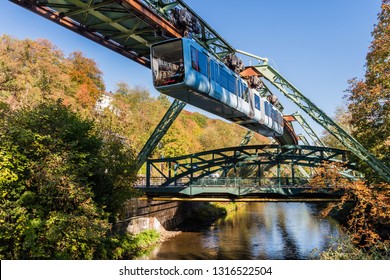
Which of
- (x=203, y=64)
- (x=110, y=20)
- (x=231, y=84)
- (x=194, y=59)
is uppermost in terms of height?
(x=110, y=20)

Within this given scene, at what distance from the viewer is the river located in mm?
19625

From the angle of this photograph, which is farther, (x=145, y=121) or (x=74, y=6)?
(x=145, y=121)

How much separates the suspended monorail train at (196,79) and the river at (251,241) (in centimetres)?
802

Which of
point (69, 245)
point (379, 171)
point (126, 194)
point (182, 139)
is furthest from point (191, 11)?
point (182, 139)

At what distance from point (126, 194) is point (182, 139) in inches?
1066

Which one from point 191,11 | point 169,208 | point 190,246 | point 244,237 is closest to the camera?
point 191,11

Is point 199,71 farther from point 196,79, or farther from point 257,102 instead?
point 257,102

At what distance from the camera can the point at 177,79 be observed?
1229 cm

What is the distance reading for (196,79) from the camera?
12453mm

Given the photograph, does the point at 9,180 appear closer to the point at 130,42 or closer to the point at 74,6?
the point at 74,6

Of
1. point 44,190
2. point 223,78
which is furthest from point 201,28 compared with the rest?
point 44,190

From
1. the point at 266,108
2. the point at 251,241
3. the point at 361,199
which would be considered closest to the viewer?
the point at 361,199

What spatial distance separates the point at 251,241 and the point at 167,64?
16417mm

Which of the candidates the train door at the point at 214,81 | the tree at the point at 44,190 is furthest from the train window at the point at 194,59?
the tree at the point at 44,190
